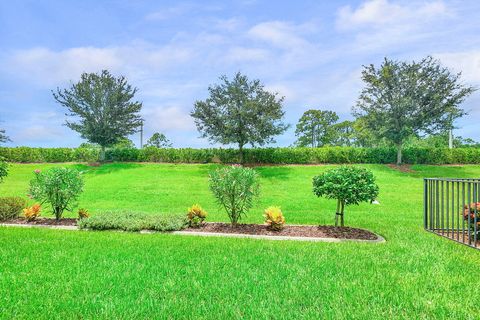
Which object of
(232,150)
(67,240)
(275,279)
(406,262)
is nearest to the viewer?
(275,279)

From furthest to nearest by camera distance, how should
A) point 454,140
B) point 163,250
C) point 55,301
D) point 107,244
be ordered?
1. point 454,140
2. point 107,244
3. point 163,250
4. point 55,301

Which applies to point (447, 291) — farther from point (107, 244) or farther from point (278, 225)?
point (107, 244)

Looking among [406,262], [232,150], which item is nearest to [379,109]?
[232,150]

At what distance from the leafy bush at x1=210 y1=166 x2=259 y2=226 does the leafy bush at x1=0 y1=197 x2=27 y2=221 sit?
6143 mm

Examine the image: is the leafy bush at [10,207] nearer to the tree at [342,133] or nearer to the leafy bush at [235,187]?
the leafy bush at [235,187]

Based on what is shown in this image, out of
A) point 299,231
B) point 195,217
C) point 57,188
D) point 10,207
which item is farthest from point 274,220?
point 10,207

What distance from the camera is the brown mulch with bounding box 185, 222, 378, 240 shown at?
22.8 ft

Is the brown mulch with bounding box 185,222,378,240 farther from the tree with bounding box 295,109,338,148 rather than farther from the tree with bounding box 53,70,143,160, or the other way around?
the tree with bounding box 295,109,338,148

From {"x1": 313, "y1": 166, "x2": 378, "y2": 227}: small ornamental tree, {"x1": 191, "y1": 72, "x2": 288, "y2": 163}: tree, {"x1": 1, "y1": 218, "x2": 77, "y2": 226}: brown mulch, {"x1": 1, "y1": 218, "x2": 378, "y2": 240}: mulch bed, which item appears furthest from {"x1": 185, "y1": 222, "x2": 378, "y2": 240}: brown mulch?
{"x1": 191, "y1": 72, "x2": 288, "y2": 163}: tree

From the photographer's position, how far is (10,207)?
967 cm

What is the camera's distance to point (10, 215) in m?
9.68

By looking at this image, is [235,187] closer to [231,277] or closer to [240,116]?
[231,277]

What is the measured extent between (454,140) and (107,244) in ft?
168

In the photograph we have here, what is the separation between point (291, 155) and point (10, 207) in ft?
63.5
